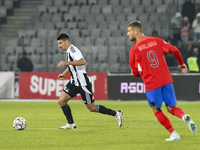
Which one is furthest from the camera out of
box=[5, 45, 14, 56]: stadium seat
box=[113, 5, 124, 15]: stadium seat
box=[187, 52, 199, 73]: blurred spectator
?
box=[113, 5, 124, 15]: stadium seat

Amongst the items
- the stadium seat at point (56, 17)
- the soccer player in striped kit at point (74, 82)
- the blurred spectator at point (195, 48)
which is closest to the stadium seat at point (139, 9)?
the stadium seat at point (56, 17)

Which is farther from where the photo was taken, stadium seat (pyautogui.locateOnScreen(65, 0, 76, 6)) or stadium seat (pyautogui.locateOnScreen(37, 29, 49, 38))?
stadium seat (pyautogui.locateOnScreen(65, 0, 76, 6))

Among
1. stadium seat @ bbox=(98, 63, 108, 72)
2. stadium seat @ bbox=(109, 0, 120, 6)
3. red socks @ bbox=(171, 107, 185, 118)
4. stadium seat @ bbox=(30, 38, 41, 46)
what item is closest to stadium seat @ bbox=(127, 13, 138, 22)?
stadium seat @ bbox=(109, 0, 120, 6)

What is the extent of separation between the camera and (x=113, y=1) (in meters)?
26.1

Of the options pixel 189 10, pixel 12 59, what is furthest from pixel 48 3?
pixel 189 10

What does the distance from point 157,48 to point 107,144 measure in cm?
173

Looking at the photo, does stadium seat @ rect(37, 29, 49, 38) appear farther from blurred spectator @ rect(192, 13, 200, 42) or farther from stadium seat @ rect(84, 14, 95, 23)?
blurred spectator @ rect(192, 13, 200, 42)

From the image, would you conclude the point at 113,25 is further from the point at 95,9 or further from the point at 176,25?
the point at 176,25

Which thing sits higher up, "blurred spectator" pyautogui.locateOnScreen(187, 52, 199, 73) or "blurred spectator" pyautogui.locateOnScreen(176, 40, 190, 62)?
"blurred spectator" pyautogui.locateOnScreen(176, 40, 190, 62)

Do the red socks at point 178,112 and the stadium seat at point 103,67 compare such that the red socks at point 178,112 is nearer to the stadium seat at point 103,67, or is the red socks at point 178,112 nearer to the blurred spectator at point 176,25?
the stadium seat at point 103,67

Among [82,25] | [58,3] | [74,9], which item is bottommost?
[82,25]

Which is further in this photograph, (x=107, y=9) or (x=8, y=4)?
(x=8, y=4)

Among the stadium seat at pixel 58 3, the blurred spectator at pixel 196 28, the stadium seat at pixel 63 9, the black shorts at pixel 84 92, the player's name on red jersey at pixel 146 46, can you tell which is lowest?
the black shorts at pixel 84 92

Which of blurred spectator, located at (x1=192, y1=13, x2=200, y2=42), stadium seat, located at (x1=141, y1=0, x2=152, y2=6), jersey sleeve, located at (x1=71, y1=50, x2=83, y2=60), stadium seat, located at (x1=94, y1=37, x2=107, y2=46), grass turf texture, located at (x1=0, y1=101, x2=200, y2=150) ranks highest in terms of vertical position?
stadium seat, located at (x1=141, y1=0, x2=152, y2=6)
